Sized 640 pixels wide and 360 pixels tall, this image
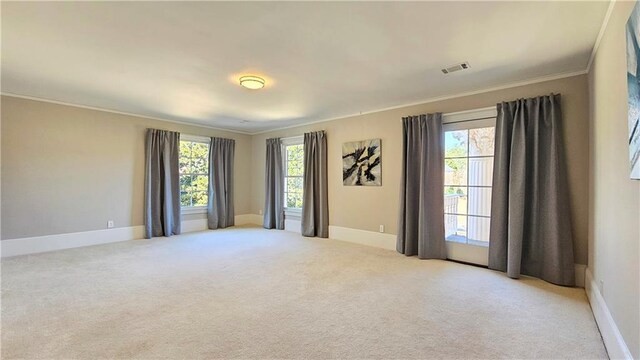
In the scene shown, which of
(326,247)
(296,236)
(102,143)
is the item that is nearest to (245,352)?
(326,247)

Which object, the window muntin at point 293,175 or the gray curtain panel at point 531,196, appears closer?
the gray curtain panel at point 531,196

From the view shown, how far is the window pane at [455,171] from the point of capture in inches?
160

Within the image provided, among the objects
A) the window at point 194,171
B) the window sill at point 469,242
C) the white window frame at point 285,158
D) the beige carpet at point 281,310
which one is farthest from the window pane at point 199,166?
the window sill at point 469,242

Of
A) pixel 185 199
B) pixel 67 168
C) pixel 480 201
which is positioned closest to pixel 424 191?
pixel 480 201

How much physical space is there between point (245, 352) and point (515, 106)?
3.90 meters

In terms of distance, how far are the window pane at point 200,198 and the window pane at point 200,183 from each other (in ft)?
0.37

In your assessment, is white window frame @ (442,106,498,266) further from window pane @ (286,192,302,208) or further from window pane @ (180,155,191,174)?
window pane @ (180,155,191,174)

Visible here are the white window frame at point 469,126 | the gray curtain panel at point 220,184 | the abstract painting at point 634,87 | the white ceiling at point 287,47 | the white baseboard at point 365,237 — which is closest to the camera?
the abstract painting at point 634,87

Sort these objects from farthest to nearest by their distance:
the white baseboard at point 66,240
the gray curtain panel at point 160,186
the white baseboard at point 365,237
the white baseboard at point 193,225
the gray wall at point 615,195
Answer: the white baseboard at point 193,225
the gray curtain panel at point 160,186
the white baseboard at point 365,237
the white baseboard at point 66,240
the gray wall at point 615,195

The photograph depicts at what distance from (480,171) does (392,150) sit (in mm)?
1372

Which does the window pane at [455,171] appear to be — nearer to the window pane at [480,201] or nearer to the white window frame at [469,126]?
the window pane at [480,201]

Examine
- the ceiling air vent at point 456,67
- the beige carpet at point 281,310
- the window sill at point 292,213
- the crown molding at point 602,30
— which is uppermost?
the ceiling air vent at point 456,67

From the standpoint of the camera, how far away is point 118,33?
2398 mm

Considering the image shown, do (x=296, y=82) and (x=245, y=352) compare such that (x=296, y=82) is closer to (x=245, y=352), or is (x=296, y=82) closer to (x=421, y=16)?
(x=421, y=16)
